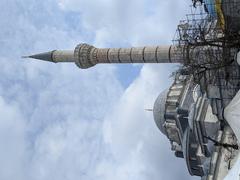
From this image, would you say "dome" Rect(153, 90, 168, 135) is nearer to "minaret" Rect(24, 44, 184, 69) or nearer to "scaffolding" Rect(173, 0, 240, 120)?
"minaret" Rect(24, 44, 184, 69)

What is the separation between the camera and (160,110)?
141 feet

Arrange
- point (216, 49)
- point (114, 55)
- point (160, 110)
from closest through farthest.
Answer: point (216, 49)
point (114, 55)
point (160, 110)

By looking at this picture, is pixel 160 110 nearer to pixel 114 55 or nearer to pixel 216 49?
pixel 114 55

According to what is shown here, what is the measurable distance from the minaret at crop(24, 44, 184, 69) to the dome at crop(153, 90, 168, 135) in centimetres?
1157

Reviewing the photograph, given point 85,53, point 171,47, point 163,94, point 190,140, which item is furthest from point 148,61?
point 163,94

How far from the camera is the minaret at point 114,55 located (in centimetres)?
2928

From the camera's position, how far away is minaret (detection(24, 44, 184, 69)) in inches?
1153

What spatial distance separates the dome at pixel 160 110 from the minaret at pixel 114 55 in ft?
37.9

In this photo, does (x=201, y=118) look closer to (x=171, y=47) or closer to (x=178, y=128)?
(x=171, y=47)

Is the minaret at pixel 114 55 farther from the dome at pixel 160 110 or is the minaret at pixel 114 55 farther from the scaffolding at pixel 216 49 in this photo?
the dome at pixel 160 110

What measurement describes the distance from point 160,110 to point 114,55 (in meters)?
13.1

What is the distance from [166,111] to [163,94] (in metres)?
2.62

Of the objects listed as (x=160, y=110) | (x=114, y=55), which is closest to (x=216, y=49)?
(x=114, y=55)

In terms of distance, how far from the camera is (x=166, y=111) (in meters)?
42.1
